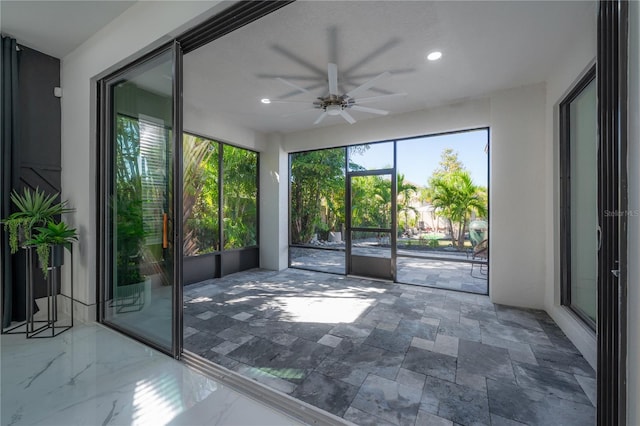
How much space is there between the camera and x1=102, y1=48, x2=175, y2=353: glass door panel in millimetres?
2203

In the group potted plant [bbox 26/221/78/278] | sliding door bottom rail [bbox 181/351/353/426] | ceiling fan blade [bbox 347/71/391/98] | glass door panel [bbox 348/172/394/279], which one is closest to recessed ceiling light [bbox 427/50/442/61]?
ceiling fan blade [bbox 347/71/391/98]

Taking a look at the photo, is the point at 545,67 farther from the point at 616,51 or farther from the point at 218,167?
the point at 218,167

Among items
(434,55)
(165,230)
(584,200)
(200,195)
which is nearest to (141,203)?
(165,230)

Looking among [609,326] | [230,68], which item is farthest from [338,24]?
[609,326]

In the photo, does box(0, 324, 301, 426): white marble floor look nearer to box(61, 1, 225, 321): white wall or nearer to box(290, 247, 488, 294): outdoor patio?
box(61, 1, 225, 321): white wall

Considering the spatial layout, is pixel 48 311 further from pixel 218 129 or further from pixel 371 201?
pixel 371 201

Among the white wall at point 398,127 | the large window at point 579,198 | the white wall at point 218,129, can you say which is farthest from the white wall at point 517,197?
the white wall at point 218,129

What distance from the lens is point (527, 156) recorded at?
3.51 metres

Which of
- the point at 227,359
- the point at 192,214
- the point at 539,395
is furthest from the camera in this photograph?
the point at 192,214

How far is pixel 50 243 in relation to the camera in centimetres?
253

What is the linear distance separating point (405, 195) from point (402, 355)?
10.2ft

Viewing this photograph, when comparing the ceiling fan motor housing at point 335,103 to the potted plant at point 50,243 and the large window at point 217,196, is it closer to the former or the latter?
the large window at point 217,196

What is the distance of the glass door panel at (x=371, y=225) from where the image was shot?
4.93 meters

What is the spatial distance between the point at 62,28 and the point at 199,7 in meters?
1.80
